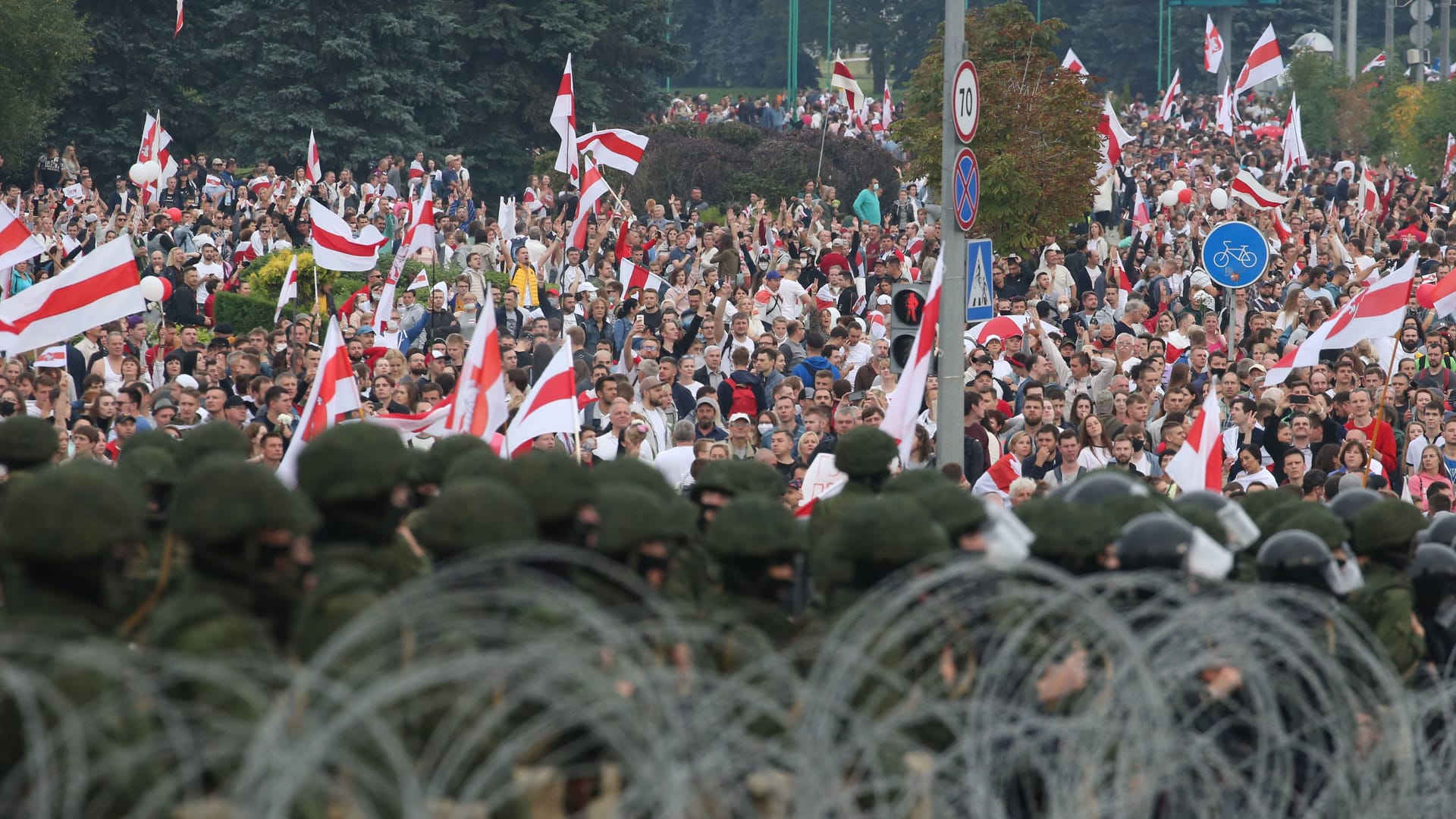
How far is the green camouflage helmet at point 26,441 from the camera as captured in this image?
27.3 ft

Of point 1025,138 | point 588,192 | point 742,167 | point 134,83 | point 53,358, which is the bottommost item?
point 53,358

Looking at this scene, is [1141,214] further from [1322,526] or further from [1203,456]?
[1322,526]

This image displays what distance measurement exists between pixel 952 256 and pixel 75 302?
18.9 ft

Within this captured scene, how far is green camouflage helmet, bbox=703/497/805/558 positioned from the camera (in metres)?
6.78

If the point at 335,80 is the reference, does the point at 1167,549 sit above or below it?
below

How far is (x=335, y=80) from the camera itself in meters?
40.7

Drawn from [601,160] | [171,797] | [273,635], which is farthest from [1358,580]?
[601,160]

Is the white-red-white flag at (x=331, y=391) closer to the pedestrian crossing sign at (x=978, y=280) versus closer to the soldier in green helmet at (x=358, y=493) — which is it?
the pedestrian crossing sign at (x=978, y=280)

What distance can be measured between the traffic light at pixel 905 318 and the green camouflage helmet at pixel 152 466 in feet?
18.9

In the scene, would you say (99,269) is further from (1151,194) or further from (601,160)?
(1151,194)

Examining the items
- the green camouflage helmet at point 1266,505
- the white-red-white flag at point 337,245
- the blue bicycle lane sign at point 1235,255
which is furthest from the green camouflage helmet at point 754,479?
the blue bicycle lane sign at point 1235,255

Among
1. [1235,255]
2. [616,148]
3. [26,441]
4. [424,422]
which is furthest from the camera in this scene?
[616,148]

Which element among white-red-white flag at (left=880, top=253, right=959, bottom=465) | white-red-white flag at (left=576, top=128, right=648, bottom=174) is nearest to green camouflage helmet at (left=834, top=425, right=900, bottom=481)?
white-red-white flag at (left=880, top=253, right=959, bottom=465)

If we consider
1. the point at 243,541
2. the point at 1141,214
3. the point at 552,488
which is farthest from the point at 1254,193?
the point at 243,541
